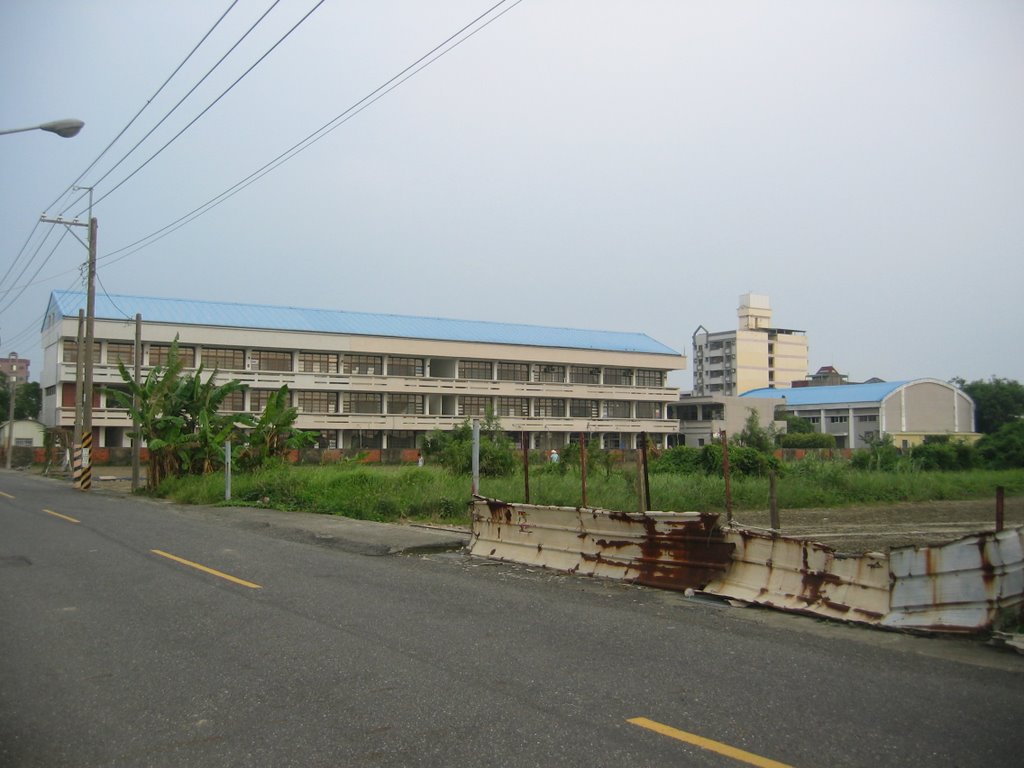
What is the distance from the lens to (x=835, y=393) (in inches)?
3474

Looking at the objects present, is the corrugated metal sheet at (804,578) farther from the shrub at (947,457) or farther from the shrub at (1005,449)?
the shrub at (1005,449)

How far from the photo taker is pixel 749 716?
19.1ft

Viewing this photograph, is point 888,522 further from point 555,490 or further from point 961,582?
point 961,582

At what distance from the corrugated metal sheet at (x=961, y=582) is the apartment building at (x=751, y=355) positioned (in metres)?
110

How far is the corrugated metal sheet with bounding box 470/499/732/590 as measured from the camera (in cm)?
1102

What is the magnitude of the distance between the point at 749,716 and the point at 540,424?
228 feet

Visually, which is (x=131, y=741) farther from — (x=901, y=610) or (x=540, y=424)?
(x=540, y=424)

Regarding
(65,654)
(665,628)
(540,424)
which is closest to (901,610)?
(665,628)

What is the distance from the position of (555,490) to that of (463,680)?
49.2 ft

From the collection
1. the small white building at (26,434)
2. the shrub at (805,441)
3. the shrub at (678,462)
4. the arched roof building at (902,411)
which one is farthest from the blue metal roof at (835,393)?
the small white building at (26,434)

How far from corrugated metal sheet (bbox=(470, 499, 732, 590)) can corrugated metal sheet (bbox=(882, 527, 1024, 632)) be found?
244 cm

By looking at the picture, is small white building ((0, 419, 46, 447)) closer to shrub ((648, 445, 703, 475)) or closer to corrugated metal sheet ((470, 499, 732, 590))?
shrub ((648, 445, 703, 475))

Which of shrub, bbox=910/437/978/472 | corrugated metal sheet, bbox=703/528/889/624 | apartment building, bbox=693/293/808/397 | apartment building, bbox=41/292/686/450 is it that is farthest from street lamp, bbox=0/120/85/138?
apartment building, bbox=693/293/808/397

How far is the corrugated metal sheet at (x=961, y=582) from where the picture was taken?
26.7 ft
